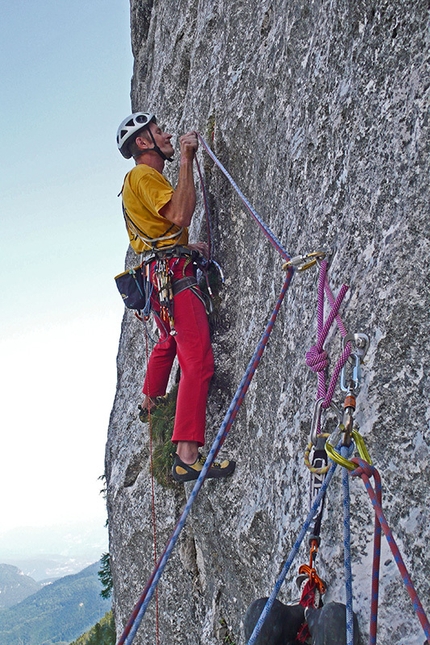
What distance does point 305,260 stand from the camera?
11.7 feet

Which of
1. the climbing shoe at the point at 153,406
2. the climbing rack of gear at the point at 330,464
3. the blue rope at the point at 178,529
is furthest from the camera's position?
the climbing shoe at the point at 153,406

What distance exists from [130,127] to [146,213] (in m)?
0.94

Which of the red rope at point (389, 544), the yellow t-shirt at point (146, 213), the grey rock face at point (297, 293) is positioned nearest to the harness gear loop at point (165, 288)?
the yellow t-shirt at point (146, 213)

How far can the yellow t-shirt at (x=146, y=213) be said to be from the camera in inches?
200

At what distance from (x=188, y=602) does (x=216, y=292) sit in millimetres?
2936

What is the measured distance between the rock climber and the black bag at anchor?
168 mm

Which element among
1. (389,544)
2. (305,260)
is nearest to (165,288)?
(305,260)

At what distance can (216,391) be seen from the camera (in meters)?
5.40

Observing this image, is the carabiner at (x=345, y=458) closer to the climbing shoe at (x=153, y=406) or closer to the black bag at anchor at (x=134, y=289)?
the black bag at anchor at (x=134, y=289)

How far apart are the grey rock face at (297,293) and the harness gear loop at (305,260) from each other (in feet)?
0.32

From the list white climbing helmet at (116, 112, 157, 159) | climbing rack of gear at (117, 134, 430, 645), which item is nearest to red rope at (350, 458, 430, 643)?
climbing rack of gear at (117, 134, 430, 645)

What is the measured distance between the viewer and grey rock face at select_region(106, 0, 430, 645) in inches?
107

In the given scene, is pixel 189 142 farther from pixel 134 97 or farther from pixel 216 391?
pixel 134 97

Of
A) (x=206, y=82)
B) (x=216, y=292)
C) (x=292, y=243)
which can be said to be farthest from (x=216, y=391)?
(x=206, y=82)
